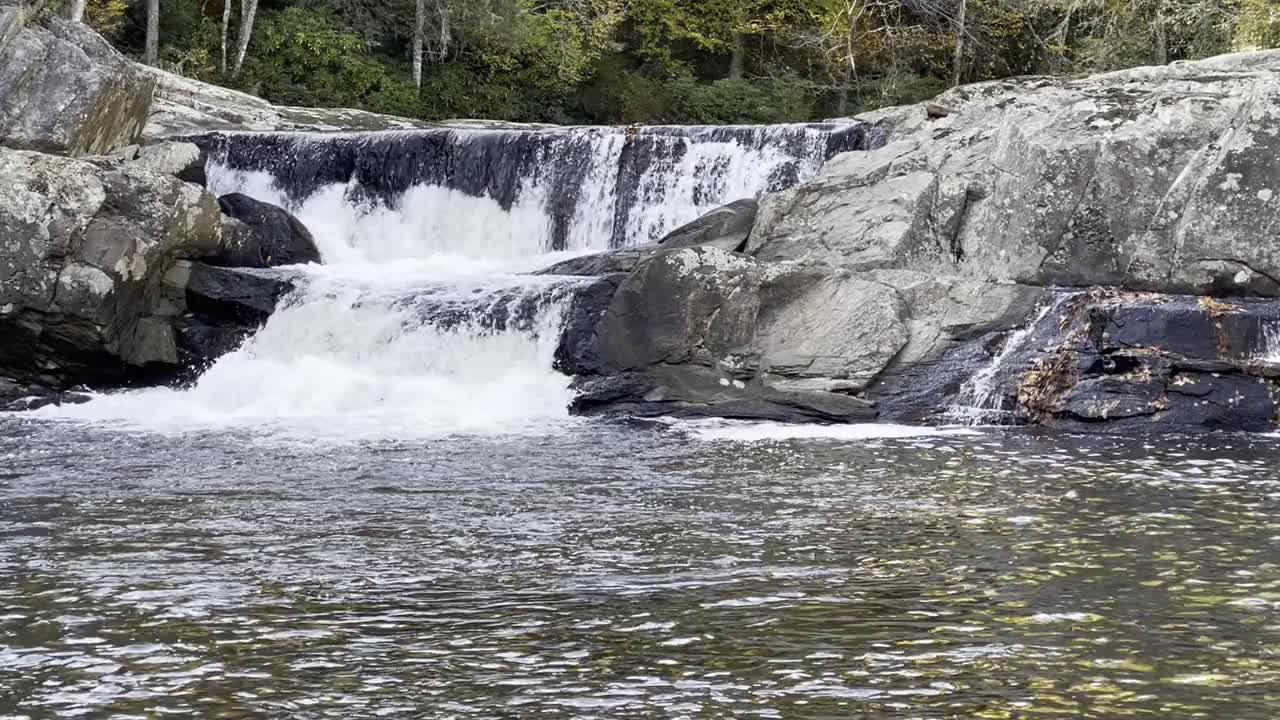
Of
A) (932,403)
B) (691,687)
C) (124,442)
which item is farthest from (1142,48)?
(691,687)

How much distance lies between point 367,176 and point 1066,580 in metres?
15.6

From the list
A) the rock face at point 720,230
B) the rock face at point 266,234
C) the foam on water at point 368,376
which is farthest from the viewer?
the rock face at point 266,234

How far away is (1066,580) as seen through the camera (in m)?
6.85

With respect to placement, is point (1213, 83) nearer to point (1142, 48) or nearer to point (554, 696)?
point (554, 696)

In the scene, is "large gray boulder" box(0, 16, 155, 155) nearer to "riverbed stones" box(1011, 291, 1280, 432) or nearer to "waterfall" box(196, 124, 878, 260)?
"waterfall" box(196, 124, 878, 260)

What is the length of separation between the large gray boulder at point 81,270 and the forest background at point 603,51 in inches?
657

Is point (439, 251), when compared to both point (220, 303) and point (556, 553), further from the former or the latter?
point (556, 553)

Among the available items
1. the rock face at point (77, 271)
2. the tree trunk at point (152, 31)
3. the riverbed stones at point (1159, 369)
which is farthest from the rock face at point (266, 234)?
the tree trunk at point (152, 31)

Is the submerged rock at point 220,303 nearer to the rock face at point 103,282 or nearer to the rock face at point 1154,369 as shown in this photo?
the rock face at point 103,282

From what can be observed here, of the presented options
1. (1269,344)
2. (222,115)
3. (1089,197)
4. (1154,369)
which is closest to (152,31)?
(222,115)

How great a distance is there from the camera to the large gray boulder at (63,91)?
17.2 meters

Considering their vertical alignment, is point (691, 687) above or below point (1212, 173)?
below

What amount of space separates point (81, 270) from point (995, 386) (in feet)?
29.6

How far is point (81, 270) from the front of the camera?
15.1 metres
